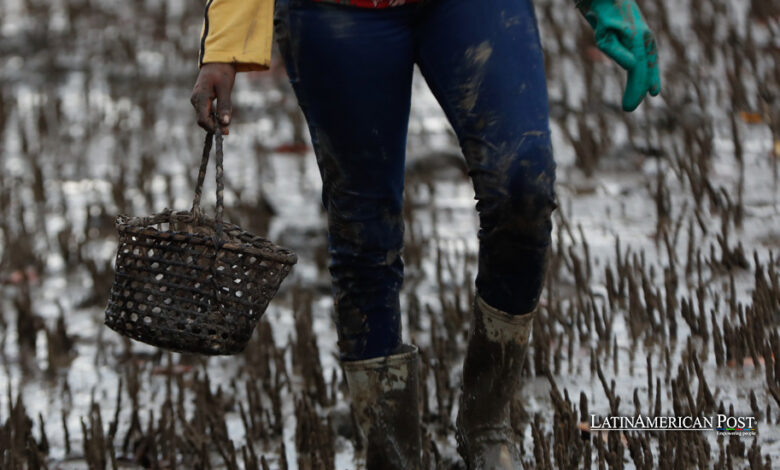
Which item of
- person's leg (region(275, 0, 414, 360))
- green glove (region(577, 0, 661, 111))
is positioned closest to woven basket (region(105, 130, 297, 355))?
person's leg (region(275, 0, 414, 360))

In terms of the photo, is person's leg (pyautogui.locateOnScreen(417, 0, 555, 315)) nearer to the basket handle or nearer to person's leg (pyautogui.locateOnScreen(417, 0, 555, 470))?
person's leg (pyautogui.locateOnScreen(417, 0, 555, 470))

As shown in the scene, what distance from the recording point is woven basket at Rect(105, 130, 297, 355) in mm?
2170

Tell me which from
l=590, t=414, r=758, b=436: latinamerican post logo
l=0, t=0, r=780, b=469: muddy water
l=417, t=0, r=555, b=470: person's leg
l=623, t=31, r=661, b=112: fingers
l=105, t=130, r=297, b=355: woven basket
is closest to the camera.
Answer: l=417, t=0, r=555, b=470: person's leg

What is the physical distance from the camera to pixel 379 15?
2.11 metres

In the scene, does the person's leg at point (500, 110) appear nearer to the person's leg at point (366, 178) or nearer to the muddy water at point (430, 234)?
the person's leg at point (366, 178)

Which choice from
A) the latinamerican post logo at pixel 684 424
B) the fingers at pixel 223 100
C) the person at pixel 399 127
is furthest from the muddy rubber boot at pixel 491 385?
the fingers at pixel 223 100

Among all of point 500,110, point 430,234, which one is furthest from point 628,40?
point 430,234

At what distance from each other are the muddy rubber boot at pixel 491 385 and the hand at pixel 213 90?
66cm

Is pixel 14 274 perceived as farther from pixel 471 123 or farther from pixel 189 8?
pixel 189 8

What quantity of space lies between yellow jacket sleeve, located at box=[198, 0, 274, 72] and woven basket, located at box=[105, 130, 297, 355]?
0.56 ft

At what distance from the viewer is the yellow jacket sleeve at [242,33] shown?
212cm

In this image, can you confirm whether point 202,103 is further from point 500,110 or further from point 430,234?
point 430,234

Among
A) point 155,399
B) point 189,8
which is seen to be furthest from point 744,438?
point 189,8

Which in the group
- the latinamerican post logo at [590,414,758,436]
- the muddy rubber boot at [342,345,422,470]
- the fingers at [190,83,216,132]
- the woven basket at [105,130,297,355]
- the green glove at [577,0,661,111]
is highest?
the green glove at [577,0,661,111]
